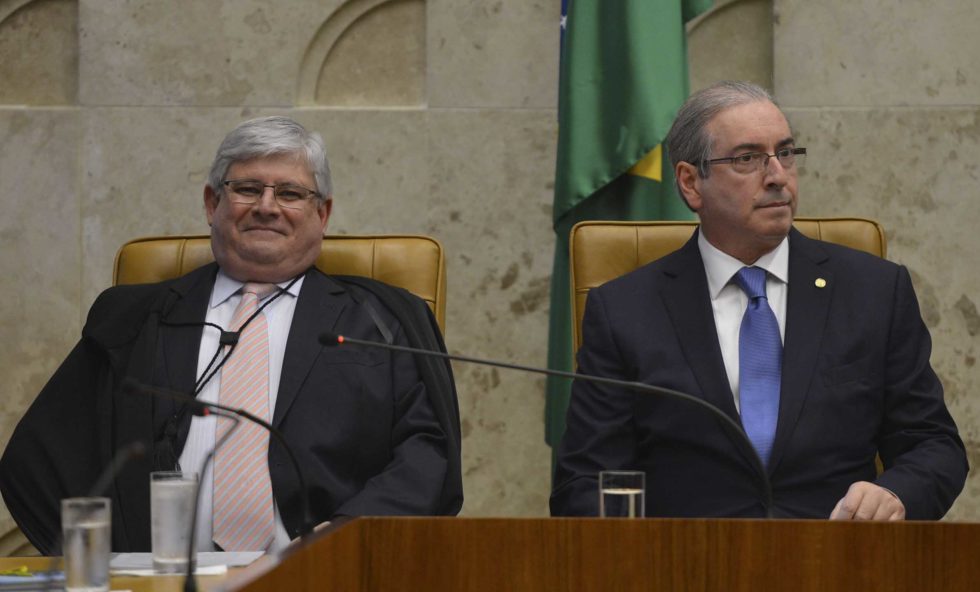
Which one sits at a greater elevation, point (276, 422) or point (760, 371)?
point (760, 371)

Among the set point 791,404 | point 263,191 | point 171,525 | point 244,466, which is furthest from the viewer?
point 263,191

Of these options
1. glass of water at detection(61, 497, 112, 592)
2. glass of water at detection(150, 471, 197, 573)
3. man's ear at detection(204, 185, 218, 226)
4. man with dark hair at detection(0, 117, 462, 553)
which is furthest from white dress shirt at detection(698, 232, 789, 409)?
glass of water at detection(61, 497, 112, 592)

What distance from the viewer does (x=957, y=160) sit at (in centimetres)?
378

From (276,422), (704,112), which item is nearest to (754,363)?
(704,112)

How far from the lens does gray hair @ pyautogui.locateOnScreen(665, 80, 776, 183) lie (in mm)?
2674

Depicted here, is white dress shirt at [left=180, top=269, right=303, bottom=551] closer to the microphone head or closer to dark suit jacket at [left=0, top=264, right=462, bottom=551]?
dark suit jacket at [left=0, top=264, right=462, bottom=551]

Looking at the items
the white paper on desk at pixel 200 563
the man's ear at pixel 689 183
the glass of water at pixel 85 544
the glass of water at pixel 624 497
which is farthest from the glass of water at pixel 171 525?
the man's ear at pixel 689 183

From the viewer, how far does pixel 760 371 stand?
8.26ft

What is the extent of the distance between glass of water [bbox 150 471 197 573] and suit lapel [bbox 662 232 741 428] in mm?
1086

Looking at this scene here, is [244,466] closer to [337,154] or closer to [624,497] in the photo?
[624,497]

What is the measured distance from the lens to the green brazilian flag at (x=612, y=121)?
3.26 meters

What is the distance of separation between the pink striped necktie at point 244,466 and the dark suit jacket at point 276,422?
0.03 m

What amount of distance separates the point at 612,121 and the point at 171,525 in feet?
6.10

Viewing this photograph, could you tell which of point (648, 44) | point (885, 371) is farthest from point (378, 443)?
point (648, 44)
